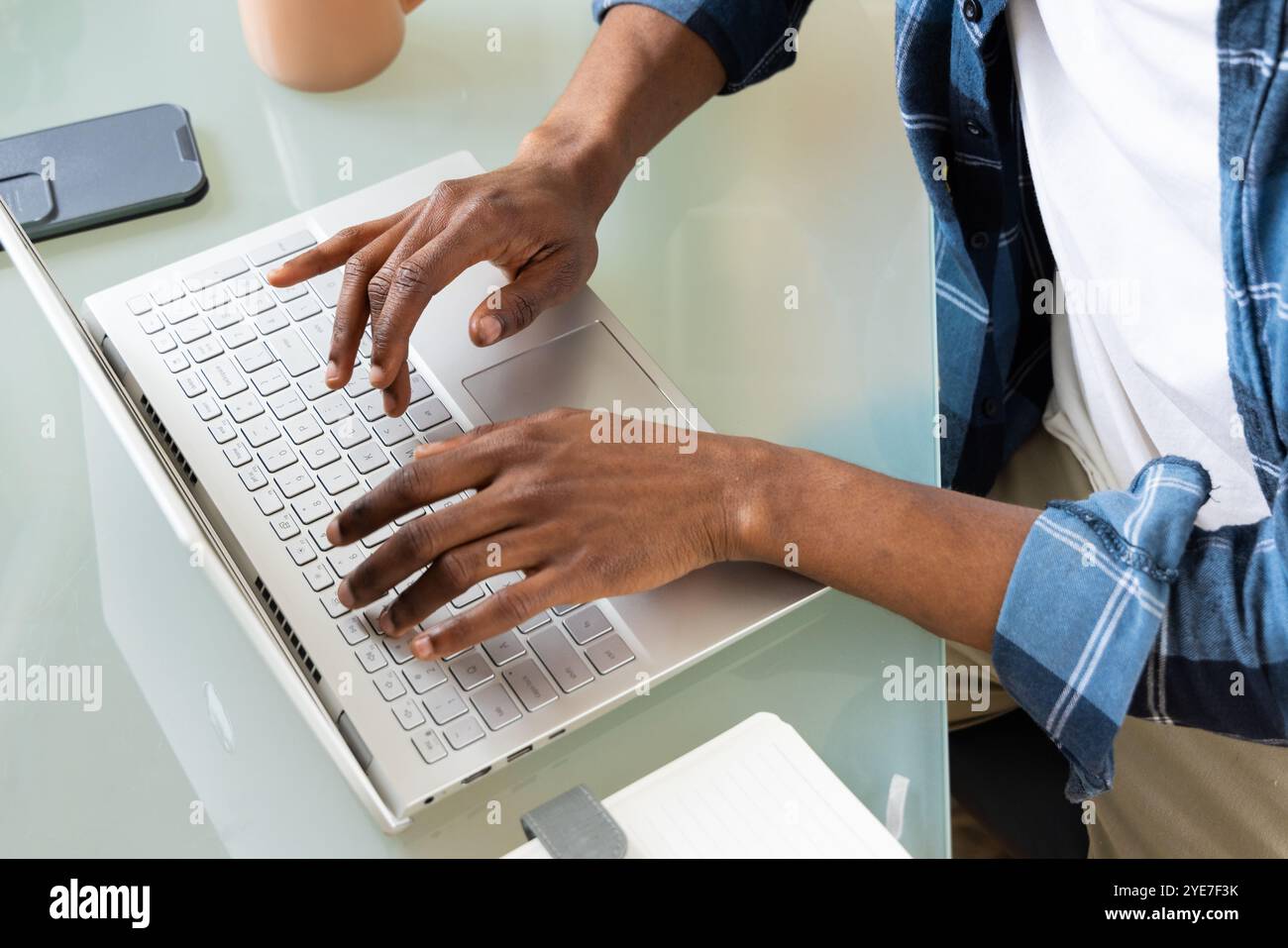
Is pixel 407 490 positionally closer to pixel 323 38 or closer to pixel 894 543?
pixel 894 543

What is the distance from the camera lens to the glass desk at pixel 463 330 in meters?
0.62

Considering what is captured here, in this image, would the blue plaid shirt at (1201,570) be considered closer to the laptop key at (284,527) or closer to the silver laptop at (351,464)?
the silver laptop at (351,464)

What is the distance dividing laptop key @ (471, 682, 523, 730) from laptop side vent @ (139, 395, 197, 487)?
0.22 metres

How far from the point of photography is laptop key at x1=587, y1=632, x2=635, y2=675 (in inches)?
25.1

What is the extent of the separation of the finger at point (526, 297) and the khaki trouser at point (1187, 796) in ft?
1.19

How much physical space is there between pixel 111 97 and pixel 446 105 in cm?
24

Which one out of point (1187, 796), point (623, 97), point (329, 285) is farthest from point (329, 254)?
point (1187, 796)

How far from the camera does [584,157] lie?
838mm

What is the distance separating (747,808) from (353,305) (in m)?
0.36

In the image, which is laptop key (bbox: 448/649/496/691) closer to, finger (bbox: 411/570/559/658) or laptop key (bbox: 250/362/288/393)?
finger (bbox: 411/570/559/658)

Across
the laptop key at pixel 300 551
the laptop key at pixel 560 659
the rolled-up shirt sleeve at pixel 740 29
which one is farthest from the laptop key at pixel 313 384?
the rolled-up shirt sleeve at pixel 740 29

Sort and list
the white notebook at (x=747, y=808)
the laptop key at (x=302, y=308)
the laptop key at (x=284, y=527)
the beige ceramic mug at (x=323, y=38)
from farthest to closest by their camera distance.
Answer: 1. the beige ceramic mug at (x=323, y=38)
2. the laptop key at (x=302, y=308)
3. the laptop key at (x=284, y=527)
4. the white notebook at (x=747, y=808)

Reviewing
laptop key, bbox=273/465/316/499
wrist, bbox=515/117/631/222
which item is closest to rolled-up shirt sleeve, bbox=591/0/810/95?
wrist, bbox=515/117/631/222

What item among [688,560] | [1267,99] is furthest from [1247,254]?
[688,560]
